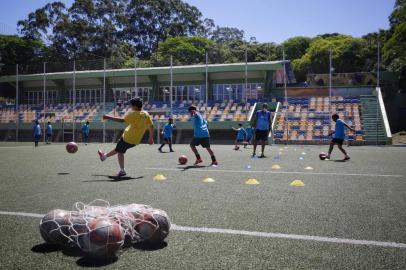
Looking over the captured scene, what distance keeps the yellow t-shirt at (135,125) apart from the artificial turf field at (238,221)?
116 centimetres

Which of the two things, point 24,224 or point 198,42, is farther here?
point 198,42

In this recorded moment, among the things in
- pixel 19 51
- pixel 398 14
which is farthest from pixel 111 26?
pixel 398 14

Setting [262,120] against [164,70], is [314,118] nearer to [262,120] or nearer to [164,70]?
[164,70]

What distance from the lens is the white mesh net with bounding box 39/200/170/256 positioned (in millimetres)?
3400

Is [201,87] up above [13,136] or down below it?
above

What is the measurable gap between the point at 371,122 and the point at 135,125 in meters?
29.2

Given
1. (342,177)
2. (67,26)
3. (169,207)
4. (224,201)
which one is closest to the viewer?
(169,207)

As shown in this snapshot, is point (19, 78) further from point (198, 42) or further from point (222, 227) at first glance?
point (222, 227)

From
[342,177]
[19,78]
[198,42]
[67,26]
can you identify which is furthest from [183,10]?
[342,177]

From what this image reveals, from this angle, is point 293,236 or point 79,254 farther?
point 293,236

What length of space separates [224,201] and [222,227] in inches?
64.6

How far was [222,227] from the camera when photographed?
4551mm

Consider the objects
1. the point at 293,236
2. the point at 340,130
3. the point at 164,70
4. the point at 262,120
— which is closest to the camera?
the point at 293,236

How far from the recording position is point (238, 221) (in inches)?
191
